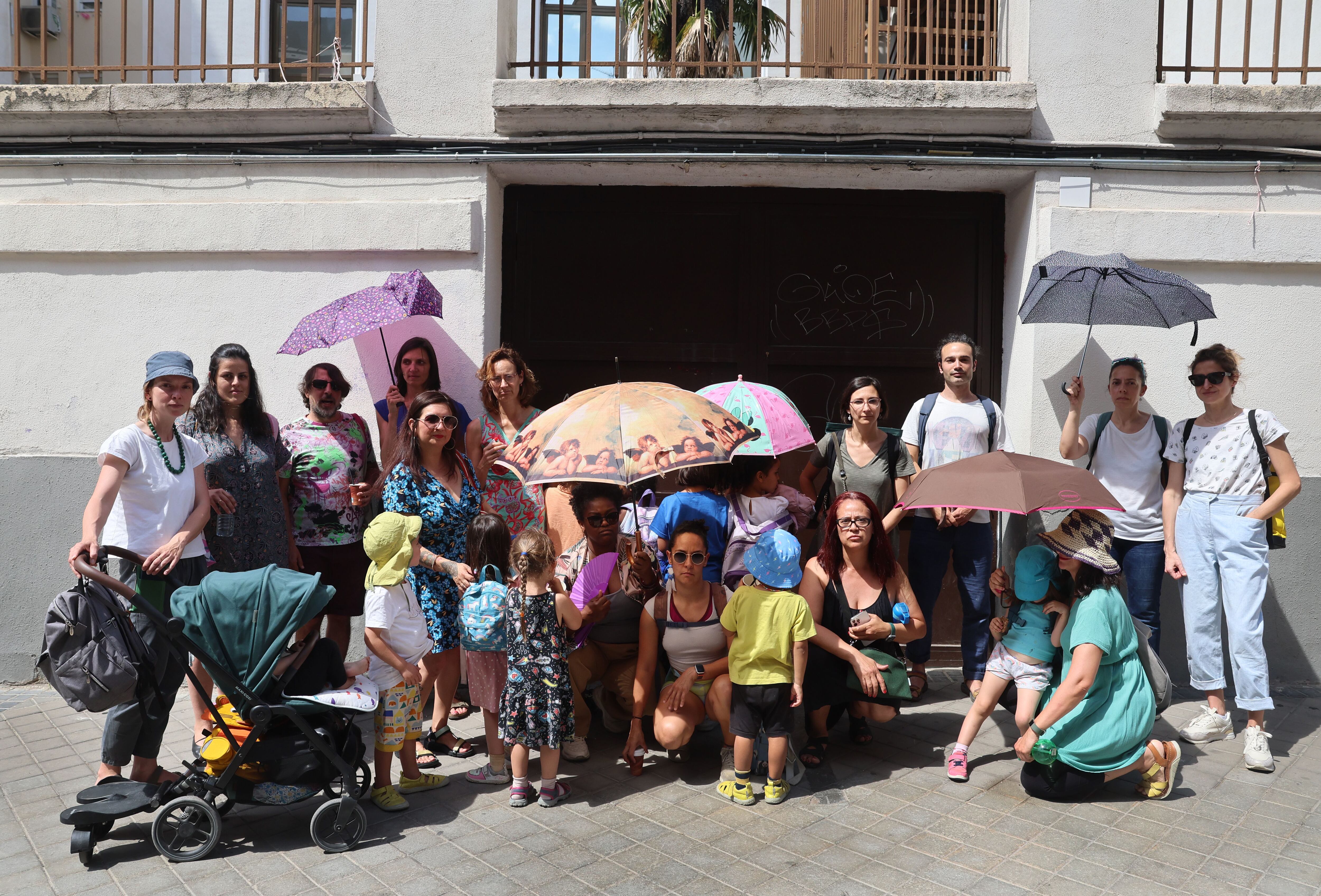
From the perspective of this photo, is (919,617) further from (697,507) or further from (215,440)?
(215,440)

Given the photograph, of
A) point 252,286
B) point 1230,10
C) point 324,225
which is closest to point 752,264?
point 324,225

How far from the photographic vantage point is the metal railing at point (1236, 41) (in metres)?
5.92

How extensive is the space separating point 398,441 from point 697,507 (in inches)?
60.5

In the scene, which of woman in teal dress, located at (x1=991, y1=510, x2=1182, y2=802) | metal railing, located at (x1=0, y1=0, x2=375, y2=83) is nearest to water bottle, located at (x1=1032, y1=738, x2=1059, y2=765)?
woman in teal dress, located at (x1=991, y1=510, x2=1182, y2=802)

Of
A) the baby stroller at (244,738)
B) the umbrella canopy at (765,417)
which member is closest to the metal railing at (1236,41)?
the umbrella canopy at (765,417)

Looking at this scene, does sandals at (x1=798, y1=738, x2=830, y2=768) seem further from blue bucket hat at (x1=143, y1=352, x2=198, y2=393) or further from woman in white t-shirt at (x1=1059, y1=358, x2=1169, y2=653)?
blue bucket hat at (x1=143, y1=352, x2=198, y2=393)

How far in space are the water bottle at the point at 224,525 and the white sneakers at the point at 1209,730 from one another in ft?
16.4

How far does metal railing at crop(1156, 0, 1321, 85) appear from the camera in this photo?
5.92 m

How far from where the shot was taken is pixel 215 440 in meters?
4.74

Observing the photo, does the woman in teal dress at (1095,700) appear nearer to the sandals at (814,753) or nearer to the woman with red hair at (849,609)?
the woman with red hair at (849,609)

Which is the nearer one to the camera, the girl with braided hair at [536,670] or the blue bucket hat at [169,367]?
the girl with braided hair at [536,670]

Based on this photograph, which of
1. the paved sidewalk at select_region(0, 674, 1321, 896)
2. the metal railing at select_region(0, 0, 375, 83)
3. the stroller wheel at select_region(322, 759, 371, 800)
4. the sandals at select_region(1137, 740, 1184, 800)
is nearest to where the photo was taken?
the paved sidewalk at select_region(0, 674, 1321, 896)

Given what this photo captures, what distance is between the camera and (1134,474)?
206 inches

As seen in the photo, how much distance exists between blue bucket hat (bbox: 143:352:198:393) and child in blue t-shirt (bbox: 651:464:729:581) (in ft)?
7.39
